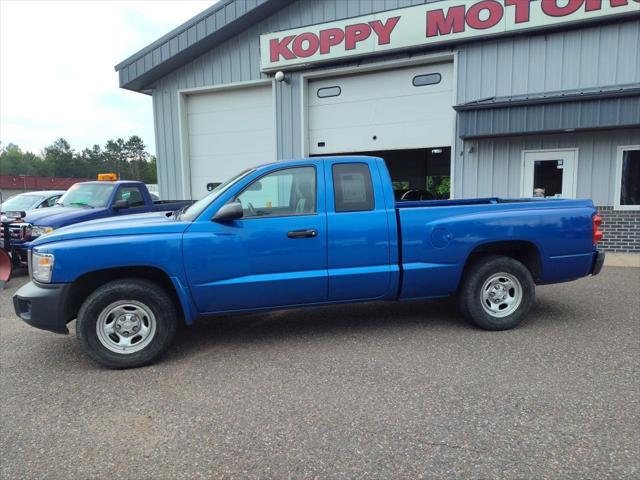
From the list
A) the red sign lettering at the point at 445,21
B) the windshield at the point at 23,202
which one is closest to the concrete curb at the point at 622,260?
the red sign lettering at the point at 445,21

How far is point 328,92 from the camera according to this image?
39.2 ft

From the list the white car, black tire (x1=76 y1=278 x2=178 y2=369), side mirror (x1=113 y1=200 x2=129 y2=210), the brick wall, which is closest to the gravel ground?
black tire (x1=76 y1=278 x2=178 y2=369)

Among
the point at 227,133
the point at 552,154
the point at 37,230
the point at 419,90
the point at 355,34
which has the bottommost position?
the point at 37,230

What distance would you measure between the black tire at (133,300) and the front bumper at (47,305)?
0.16 metres

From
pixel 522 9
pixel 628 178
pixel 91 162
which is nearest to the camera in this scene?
pixel 628 178

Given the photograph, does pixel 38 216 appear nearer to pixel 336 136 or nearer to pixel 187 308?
pixel 187 308

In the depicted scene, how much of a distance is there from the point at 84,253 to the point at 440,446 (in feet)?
10.4

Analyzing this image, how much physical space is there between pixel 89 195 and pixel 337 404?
305 inches

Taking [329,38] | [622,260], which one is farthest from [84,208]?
[622,260]

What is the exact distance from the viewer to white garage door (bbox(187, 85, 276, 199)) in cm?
1265

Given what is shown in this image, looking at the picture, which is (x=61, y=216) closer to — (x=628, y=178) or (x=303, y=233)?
(x=303, y=233)

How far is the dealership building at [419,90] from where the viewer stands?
30.3ft

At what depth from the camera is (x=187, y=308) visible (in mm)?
4039

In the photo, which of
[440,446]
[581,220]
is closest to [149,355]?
[440,446]
